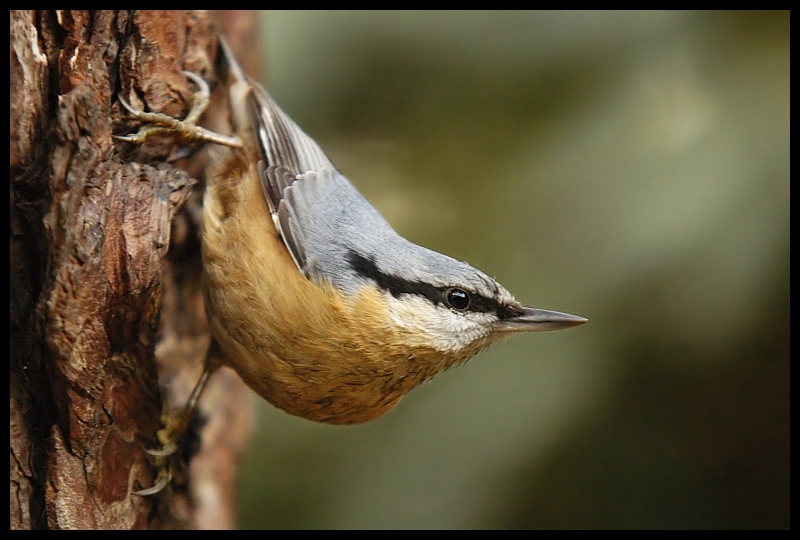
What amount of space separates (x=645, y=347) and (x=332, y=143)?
152 cm

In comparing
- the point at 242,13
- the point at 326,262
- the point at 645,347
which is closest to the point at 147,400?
the point at 326,262

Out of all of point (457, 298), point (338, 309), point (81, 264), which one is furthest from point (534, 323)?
point (81, 264)

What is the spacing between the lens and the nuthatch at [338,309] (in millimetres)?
1834

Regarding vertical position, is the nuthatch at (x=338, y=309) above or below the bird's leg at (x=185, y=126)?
below

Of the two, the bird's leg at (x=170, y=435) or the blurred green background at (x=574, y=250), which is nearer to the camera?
the bird's leg at (x=170, y=435)

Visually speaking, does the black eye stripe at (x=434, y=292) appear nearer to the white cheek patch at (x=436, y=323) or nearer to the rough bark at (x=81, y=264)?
the white cheek patch at (x=436, y=323)

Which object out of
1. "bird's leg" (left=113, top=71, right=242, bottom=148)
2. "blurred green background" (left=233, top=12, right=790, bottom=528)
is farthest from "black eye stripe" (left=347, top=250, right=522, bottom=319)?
"blurred green background" (left=233, top=12, right=790, bottom=528)

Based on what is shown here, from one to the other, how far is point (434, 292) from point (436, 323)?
0.08 metres

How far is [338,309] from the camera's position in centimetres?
184

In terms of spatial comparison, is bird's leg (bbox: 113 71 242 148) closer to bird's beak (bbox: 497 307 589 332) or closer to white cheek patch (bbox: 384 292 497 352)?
white cheek patch (bbox: 384 292 497 352)

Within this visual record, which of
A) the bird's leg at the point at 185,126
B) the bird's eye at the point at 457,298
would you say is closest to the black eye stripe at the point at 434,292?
the bird's eye at the point at 457,298

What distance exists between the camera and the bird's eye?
183 centimetres

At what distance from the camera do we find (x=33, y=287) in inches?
60.7

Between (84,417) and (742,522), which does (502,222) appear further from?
(84,417)
